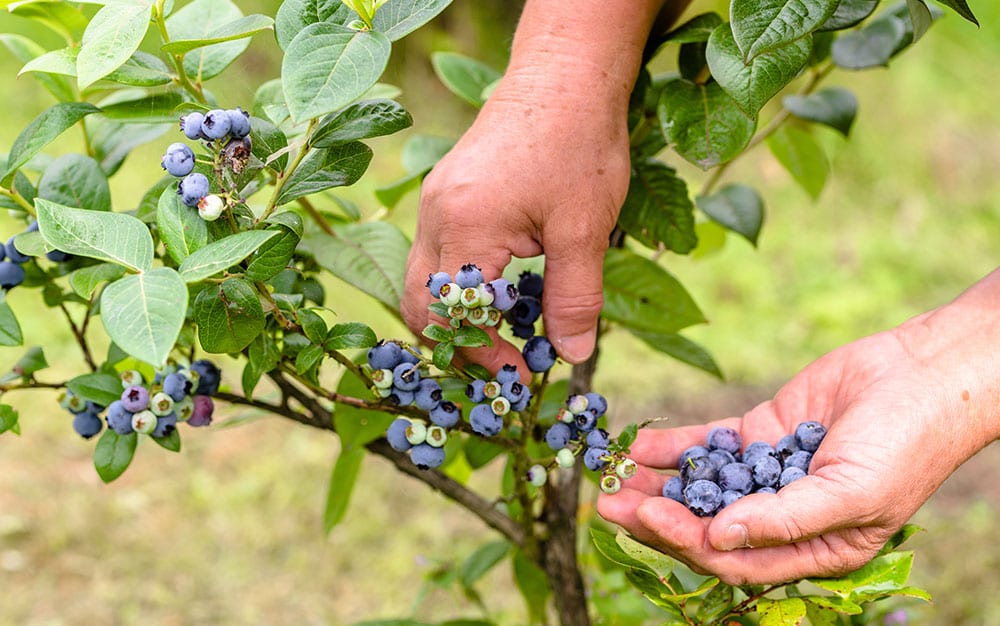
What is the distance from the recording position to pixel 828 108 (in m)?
1.36

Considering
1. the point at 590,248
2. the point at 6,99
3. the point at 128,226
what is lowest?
the point at 6,99

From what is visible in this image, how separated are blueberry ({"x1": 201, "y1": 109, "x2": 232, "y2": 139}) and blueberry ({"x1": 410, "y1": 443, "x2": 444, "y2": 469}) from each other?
0.37 meters

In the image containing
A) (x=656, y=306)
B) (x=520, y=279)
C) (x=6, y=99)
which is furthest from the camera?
(x=6, y=99)

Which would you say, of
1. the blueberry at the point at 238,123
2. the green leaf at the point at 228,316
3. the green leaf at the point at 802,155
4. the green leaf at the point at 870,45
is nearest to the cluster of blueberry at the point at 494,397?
the green leaf at the point at 228,316

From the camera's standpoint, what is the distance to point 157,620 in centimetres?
216

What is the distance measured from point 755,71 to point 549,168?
0.75ft

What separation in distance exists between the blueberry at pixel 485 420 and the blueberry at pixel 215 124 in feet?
1.16

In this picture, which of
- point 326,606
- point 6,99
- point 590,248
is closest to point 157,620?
point 326,606

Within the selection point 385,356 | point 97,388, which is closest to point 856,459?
point 385,356

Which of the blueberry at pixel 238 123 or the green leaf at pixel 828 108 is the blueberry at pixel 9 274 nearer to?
the blueberry at pixel 238 123

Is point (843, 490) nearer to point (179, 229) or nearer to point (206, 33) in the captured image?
point (179, 229)

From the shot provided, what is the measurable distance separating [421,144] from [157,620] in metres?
1.45

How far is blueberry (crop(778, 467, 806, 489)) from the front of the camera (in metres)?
0.96

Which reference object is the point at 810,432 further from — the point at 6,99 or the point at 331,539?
the point at 6,99
